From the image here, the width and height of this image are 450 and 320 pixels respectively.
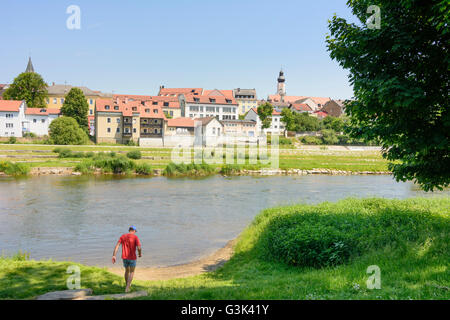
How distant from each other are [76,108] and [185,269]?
83.9 m

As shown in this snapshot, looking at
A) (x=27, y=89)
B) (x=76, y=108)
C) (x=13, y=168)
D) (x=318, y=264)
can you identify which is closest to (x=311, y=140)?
(x=76, y=108)

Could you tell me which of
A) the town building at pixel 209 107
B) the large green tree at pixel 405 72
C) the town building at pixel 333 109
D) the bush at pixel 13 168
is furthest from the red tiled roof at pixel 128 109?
the large green tree at pixel 405 72

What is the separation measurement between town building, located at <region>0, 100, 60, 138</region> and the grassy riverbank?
86484 millimetres

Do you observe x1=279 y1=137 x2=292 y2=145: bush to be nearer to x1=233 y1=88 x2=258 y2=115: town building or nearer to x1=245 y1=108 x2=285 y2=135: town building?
x1=245 y1=108 x2=285 y2=135: town building

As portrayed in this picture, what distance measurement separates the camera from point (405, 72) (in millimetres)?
10727

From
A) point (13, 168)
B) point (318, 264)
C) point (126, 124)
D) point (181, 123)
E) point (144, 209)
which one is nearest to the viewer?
point (318, 264)

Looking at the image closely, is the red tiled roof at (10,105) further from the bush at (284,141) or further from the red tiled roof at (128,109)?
the bush at (284,141)

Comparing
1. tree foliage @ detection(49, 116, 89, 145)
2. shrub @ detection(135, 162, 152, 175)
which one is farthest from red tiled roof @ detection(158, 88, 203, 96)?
shrub @ detection(135, 162, 152, 175)

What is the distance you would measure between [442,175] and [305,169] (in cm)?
4905

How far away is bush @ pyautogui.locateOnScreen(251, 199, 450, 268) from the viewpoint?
40.7ft

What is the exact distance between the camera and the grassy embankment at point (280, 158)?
5552 centimetres

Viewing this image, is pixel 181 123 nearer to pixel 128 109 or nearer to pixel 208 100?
pixel 128 109

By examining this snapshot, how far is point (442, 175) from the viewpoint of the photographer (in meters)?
12.0
